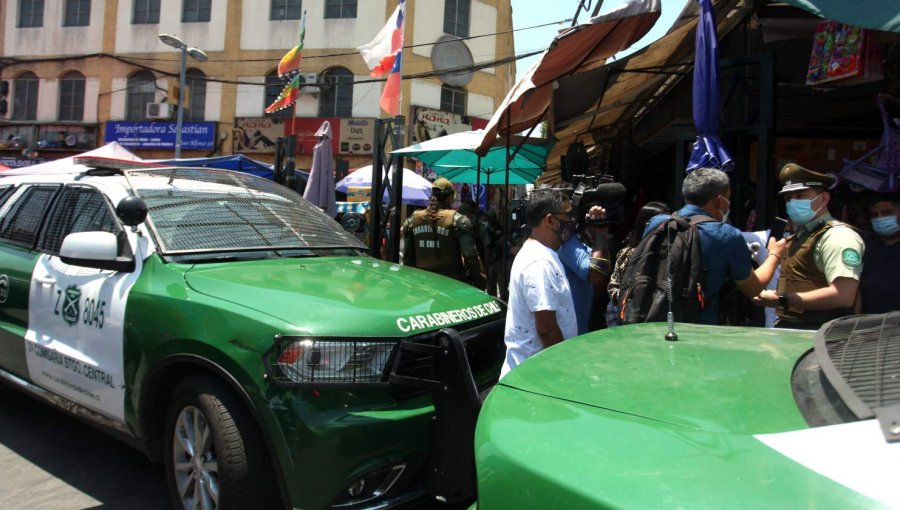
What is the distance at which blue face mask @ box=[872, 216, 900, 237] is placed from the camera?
10.7 feet

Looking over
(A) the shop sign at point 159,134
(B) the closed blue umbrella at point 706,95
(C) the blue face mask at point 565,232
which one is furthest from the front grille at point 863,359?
(A) the shop sign at point 159,134

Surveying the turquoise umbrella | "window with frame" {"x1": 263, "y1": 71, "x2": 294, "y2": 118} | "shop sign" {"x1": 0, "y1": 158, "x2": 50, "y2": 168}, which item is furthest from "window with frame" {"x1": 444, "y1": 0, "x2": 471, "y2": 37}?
"shop sign" {"x1": 0, "y1": 158, "x2": 50, "y2": 168}

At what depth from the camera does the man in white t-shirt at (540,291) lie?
107 inches

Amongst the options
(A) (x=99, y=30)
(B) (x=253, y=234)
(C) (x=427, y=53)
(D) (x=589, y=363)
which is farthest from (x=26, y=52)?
(D) (x=589, y=363)

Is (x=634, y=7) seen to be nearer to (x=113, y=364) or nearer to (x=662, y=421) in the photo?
(x=662, y=421)

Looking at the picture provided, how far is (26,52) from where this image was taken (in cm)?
2414

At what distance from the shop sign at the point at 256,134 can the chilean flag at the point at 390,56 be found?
12.1 m

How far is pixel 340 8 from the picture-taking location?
2180 centimetres

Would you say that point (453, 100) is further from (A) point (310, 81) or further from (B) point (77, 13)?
(B) point (77, 13)

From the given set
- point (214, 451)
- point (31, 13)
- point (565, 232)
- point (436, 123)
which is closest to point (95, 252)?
point (214, 451)

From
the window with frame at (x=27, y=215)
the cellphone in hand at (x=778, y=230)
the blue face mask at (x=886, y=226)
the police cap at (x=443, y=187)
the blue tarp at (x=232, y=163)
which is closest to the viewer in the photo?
the blue face mask at (x=886, y=226)

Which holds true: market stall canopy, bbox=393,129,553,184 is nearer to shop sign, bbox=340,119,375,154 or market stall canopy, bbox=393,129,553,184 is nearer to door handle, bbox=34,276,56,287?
door handle, bbox=34,276,56,287

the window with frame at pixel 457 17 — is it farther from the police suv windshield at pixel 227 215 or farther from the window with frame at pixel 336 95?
the police suv windshield at pixel 227 215

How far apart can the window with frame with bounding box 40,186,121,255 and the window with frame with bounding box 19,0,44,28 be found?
26.3 meters
